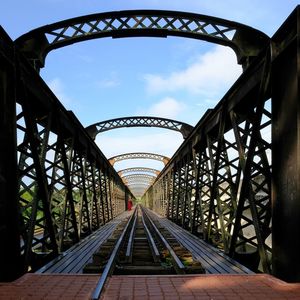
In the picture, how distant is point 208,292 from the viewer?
177 inches

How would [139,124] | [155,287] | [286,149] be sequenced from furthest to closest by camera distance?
[139,124] < [286,149] < [155,287]

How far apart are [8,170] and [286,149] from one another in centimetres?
404

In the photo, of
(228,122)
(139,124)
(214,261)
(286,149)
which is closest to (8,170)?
(286,149)

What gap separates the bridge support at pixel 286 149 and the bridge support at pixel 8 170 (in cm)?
384

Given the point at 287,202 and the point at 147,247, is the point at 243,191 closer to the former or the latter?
the point at 287,202

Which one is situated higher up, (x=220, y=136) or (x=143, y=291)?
(x=220, y=136)

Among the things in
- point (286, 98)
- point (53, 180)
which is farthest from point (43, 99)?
point (286, 98)

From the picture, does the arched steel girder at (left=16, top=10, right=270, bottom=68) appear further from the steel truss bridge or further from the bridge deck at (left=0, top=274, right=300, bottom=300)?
the bridge deck at (left=0, top=274, right=300, bottom=300)

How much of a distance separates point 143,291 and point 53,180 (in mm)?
4978

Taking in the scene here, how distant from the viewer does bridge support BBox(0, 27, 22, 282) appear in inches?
201

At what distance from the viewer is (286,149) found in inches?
197

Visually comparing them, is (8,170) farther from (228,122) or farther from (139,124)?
(139,124)

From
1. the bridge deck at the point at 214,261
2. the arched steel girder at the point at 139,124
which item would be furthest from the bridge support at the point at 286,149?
the arched steel girder at the point at 139,124

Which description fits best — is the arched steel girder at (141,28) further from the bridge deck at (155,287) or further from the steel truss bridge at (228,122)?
the bridge deck at (155,287)
